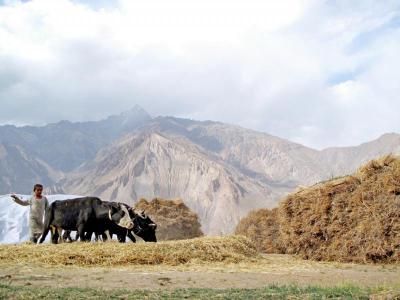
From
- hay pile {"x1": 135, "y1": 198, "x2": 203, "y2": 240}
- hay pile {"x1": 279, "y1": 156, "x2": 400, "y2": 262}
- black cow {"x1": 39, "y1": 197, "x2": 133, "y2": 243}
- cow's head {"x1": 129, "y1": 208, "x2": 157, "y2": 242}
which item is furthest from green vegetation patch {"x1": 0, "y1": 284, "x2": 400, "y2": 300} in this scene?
hay pile {"x1": 135, "y1": 198, "x2": 203, "y2": 240}

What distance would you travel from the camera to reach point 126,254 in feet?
44.4

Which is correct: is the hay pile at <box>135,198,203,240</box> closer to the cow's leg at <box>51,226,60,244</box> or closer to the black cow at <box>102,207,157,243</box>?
the black cow at <box>102,207,157,243</box>

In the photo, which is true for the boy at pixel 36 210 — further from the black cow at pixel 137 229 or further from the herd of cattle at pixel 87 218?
the black cow at pixel 137 229

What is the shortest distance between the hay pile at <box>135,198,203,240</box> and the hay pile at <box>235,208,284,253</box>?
2.44 metres

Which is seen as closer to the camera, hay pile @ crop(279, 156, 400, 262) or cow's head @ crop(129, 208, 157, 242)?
hay pile @ crop(279, 156, 400, 262)

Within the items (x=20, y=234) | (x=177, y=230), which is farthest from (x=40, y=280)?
(x=20, y=234)

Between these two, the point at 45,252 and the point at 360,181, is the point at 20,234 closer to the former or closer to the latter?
the point at 45,252

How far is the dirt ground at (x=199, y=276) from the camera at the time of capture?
32.3 feet

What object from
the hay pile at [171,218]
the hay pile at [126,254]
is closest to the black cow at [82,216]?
the hay pile at [126,254]

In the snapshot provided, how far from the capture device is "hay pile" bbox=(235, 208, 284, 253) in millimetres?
23203

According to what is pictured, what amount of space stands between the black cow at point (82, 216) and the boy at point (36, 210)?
0.67 ft

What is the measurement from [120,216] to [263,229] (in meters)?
8.74

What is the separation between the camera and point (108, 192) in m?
180

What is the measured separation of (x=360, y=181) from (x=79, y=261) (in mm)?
8806
